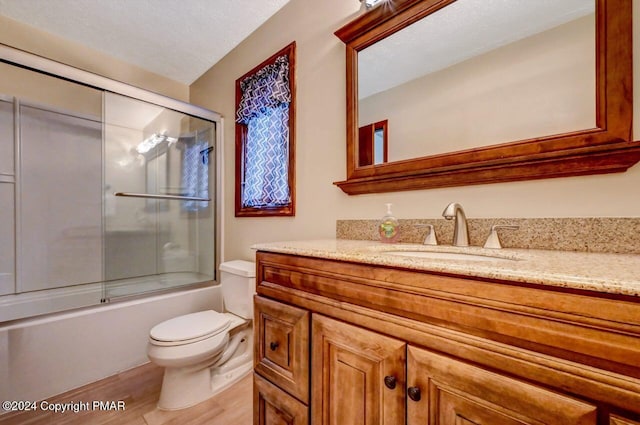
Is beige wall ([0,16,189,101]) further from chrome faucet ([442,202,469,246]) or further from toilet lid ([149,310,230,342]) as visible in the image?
chrome faucet ([442,202,469,246])

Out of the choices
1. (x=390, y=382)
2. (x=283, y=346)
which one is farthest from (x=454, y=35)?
(x=283, y=346)

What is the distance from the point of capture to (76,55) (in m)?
2.14

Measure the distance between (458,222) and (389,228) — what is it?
270 millimetres

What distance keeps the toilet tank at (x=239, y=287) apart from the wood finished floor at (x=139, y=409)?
44 cm

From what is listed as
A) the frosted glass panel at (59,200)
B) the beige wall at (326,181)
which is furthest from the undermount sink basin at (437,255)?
the frosted glass panel at (59,200)

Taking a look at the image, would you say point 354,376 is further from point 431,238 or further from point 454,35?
point 454,35

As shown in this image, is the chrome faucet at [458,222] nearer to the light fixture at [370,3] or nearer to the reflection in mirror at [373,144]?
the reflection in mirror at [373,144]

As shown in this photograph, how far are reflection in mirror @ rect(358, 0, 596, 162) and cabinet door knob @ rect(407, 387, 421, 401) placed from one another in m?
0.86

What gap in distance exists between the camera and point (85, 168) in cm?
234

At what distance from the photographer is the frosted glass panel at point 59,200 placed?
2.09 meters

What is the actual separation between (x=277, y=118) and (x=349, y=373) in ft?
5.25

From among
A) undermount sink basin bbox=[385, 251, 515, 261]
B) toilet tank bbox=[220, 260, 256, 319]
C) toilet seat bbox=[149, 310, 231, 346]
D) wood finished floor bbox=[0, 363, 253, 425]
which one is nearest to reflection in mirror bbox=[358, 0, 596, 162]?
undermount sink basin bbox=[385, 251, 515, 261]

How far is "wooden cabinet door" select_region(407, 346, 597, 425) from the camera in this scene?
0.46m

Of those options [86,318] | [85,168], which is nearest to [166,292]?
[86,318]
